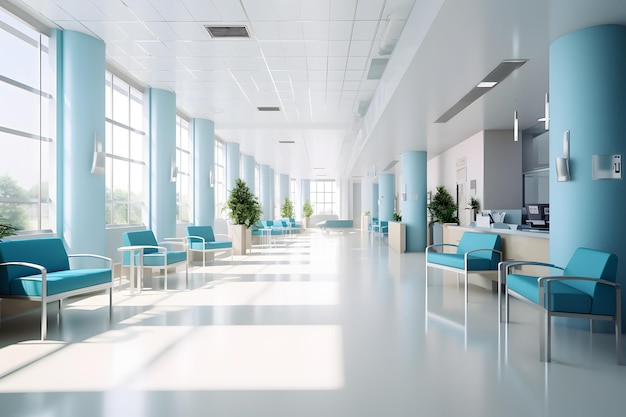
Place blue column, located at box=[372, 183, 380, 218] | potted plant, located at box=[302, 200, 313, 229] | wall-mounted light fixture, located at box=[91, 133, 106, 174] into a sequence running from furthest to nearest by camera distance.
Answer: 1. potted plant, located at box=[302, 200, 313, 229]
2. blue column, located at box=[372, 183, 380, 218]
3. wall-mounted light fixture, located at box=[91, 133, 106, 174]

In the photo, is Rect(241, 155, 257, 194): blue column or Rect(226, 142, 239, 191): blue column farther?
Rect(241, 155, 257, 194): blue column

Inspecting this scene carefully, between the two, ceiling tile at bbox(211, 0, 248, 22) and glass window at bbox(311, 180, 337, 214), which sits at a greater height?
ceiling tile at bbox(211, 0, 248, 22)

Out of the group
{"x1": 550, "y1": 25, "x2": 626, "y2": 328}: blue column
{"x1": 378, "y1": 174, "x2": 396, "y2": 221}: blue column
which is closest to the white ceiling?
{"x1": 550, "y1": 25, "x2": 626, "y2": 328}: blue column

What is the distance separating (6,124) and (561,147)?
6.93m

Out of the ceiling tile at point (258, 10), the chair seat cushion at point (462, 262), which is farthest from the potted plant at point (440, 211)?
the ceiling tile at point (258, 10)

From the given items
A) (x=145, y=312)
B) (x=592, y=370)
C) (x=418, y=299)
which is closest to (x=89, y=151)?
(x=145, y=312)

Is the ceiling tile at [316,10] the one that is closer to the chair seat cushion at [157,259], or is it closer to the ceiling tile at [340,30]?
the ceiling tile at [340,30]

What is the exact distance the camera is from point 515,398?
2945mm

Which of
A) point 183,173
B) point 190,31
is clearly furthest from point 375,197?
point 190,31

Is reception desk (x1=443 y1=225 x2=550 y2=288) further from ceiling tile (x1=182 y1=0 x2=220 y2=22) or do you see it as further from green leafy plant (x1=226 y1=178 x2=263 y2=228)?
green leafy plant (x1=226 y1=178 x2=263 y2=228)

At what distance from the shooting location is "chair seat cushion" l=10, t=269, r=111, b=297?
14.8 feet

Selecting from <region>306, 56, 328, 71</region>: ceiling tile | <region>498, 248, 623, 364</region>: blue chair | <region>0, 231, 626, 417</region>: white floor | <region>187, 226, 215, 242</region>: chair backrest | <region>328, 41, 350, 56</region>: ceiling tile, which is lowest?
<region>0, 231, 626, 417</region>: white floor

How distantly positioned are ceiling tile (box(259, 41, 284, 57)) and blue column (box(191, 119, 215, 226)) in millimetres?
5613

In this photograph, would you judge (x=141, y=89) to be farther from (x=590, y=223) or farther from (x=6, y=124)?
(x=590, y=223)
